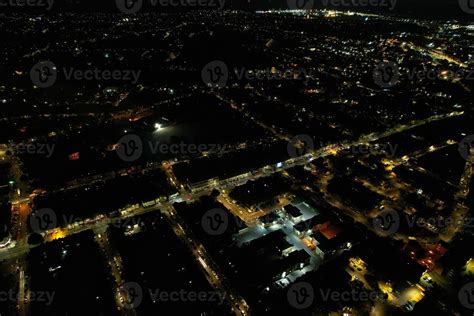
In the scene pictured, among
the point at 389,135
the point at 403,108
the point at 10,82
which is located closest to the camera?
the point at 389,135

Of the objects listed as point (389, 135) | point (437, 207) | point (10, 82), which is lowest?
point (437, 207)

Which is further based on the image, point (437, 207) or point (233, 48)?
point (233, 48)

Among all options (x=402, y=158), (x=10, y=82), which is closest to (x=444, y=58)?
(x=402, y=158)

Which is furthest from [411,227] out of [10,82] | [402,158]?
[10,82]

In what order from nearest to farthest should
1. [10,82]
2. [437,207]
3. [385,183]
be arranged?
[437,207]
[385,183]
[10,82]

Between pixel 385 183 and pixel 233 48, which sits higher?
pixel 233 48

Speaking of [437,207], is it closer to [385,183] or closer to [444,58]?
[385,183]
